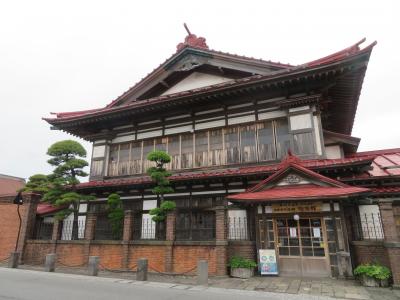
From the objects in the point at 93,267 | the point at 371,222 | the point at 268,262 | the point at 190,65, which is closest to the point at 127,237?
the point at 93,267

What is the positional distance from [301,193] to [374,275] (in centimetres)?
338

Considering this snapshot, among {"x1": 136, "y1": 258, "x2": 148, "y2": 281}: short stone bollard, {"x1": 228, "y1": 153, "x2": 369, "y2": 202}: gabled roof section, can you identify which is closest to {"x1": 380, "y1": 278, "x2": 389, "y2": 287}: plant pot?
{"x1": 228, "y1": 153, "x2": 369, "y2": 202}: gabled roof section

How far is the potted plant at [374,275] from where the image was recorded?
29.1 ft

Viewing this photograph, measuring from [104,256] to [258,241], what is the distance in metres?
7.25

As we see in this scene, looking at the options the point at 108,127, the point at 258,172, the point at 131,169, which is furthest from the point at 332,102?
the point at 108,127

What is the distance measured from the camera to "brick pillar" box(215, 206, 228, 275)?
10.6m

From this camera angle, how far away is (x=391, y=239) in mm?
9172

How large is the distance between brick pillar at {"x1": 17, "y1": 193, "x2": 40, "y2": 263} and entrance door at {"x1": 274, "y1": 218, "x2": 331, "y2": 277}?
1315 centimetres

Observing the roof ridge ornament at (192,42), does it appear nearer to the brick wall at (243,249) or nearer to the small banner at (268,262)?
the brick wall at (243,249)

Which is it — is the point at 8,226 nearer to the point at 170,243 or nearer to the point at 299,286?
the point at 170,243

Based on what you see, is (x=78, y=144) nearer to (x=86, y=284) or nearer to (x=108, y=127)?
(x=108, y=127)

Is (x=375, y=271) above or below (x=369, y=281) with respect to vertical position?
above

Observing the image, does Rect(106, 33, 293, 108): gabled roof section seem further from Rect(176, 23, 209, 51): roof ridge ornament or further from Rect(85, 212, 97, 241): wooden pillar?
Rect(85, 212, 97, 241): wooden pillar

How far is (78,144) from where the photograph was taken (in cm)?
1538
